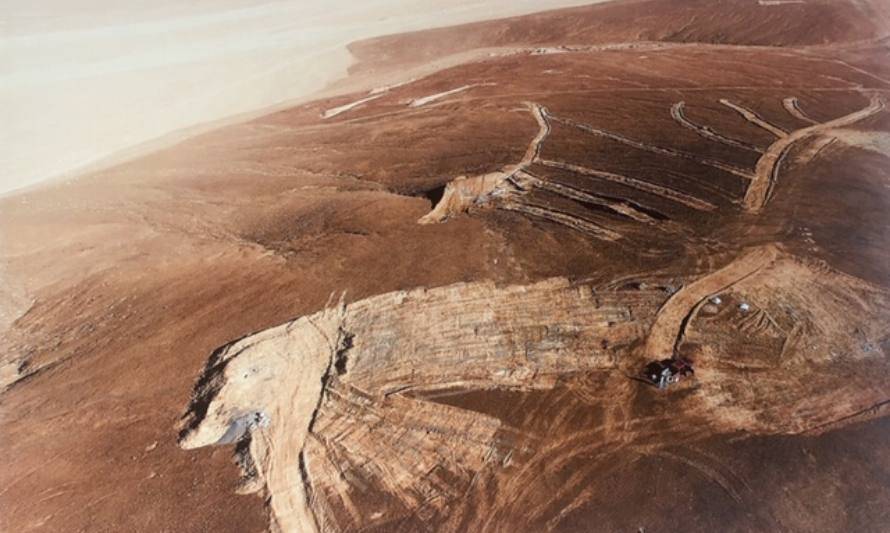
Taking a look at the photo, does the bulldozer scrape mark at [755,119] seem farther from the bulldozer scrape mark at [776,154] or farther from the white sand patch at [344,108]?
the white sand patch at [344,108]

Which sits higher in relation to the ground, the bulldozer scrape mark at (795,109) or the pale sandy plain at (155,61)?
the pale sandy plain at (155,61)

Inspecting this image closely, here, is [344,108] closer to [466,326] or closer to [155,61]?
[466,326]

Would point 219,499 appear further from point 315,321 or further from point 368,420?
point 315,321

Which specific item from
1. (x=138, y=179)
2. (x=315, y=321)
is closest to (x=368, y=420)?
(x=315, y=321)

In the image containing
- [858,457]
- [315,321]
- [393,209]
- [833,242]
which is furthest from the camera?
[393,209]

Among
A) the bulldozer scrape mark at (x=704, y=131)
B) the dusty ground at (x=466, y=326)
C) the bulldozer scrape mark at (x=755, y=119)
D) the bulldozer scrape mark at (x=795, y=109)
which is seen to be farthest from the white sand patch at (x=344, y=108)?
the bulldozer scrape mark at (x=795, y=109)

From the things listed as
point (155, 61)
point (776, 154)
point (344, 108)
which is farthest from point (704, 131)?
point (155, 61)
